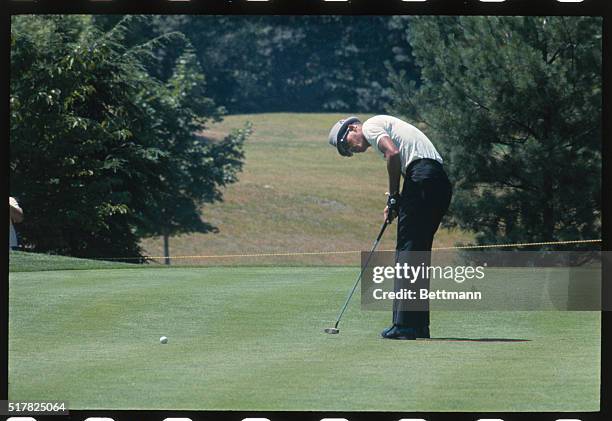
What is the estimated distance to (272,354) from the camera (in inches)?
353

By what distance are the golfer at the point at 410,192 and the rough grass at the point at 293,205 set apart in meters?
14.5

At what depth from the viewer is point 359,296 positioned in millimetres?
11867

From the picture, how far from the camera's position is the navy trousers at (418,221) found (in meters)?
9.30

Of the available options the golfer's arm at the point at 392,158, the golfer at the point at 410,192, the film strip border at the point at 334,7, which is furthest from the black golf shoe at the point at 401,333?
the film strip border at the point at 334,7

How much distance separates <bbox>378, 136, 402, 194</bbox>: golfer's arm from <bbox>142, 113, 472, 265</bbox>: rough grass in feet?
47.7

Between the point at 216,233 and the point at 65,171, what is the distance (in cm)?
1508

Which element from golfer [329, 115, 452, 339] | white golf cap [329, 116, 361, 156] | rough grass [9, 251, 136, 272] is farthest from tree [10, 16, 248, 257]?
golfer [329, 115, 452, 339]

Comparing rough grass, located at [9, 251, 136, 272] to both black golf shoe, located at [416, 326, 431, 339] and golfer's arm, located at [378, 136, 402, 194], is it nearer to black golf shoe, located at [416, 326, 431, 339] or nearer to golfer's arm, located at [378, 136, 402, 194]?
black golf shoe, located at [416, 326, 431, 339]

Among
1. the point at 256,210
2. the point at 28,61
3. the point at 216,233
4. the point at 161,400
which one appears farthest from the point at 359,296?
the point at 256,210

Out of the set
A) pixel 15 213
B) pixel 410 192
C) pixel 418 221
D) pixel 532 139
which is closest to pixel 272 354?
pixel 418 221

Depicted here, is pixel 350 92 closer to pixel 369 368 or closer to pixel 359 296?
pixel 359 296

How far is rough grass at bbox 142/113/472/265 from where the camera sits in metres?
27.5

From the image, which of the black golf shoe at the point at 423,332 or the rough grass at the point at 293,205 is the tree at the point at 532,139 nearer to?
the black golf shoe at the point at 423,332

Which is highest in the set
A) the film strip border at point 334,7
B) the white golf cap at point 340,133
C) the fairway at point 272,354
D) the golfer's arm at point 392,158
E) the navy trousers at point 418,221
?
the film strip border at point 334,7
